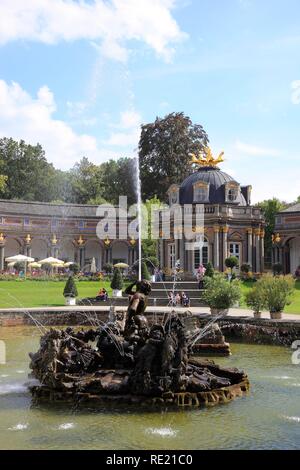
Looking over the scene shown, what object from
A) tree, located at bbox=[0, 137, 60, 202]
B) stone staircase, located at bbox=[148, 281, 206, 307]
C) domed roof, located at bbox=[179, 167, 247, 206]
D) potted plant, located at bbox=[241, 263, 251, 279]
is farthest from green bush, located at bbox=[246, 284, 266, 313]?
tree, located at bbox=[0, 137, 60, 202]

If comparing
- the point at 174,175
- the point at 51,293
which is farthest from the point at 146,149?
the point at 51,293

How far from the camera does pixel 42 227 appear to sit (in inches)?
2709

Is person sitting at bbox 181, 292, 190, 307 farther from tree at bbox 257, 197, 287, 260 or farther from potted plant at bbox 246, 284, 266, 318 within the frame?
tree at bbox 257, 197, 287, 260

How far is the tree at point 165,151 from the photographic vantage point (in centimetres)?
7069

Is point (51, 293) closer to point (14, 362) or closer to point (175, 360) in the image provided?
point (14, 362)

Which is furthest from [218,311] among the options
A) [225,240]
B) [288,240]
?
[288,240]

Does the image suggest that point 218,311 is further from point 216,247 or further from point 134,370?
point 216,247

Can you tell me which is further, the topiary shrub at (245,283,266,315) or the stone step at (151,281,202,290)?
the stone step at (151,281,202,290)

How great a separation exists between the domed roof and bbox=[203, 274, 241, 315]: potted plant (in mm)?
27685

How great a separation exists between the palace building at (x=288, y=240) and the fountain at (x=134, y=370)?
4467 cm

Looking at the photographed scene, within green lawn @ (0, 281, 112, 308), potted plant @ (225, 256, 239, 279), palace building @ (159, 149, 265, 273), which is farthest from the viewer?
palace building @ (159, 149, 265, 273)

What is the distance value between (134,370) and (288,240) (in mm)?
49278

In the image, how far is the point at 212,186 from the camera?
5525cm

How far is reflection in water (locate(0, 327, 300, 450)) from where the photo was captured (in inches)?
392
